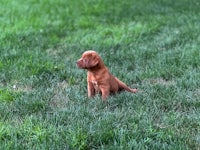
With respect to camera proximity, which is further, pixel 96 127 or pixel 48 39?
pixel 48 39

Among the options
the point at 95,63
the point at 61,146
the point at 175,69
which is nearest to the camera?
the point at 61,146

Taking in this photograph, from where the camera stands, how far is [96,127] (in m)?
4.58

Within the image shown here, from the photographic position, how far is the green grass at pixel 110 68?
4449 mm

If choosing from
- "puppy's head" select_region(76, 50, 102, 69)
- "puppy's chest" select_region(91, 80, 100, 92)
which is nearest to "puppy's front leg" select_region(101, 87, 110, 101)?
"puppy's chest" select_region(91, 80, 100, 92)

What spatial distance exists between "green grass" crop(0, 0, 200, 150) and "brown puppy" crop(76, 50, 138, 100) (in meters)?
0.15

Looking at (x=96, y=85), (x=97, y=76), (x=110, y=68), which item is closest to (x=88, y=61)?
(x=97, y=76)

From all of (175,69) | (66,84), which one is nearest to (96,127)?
(66,84)

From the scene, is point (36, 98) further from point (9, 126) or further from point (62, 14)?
point (62, 14)

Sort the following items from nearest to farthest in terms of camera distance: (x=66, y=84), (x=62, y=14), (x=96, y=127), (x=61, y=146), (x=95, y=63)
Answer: (x=61, y=146), (x=96, y=127), (x=95, y=63), (x=66, y=84), (x=62, y=14)

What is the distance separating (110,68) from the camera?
732 centimetres

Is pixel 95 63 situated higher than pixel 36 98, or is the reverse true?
pixel 95 63

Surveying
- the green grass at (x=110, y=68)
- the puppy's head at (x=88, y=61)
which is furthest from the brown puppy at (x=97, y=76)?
the green grass at (x=110, y=68)

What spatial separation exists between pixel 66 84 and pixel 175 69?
1.73 meters

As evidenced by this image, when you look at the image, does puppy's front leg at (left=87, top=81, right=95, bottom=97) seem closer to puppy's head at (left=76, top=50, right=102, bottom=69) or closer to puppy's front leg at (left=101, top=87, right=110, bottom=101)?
puppy's front leg at (left=101, top=87, right=110, bottom=101)
